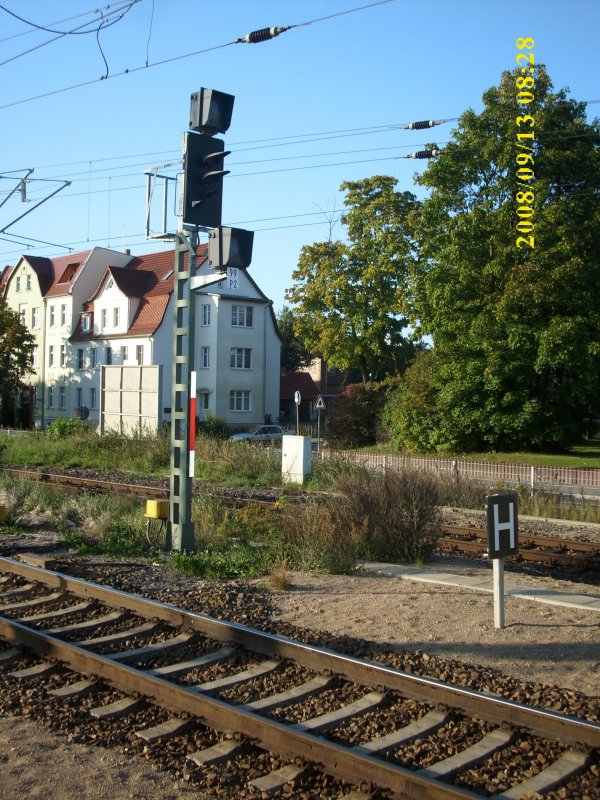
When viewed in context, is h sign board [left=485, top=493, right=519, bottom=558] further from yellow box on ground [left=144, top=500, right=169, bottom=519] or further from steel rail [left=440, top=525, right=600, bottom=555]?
steel rail [left=440, top=525, right=600, bottom=555]

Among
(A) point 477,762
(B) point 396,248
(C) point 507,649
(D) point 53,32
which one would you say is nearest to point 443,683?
(A) point 477,762

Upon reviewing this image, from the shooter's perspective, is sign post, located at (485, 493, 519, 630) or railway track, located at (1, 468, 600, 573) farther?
railway track, located at (1, 468, 600, 573)

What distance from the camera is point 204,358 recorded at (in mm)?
55625

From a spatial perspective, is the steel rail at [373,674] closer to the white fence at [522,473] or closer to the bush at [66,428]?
the white fence at [522,473]

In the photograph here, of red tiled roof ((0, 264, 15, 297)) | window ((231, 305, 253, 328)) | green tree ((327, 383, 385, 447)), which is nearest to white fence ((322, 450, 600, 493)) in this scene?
green tree ((327, 383, 385, 447))

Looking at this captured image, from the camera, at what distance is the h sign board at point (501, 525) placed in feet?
25.6

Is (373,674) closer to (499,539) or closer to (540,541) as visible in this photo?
(499,539)

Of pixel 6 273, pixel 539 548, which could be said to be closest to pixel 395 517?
pixel 539 548

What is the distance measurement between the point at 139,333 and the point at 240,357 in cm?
688

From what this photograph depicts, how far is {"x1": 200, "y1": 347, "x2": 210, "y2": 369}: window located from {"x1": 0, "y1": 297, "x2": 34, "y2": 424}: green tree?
13102 mm

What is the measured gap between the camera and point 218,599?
885 centimetres

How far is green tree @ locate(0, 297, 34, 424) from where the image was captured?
58062mm

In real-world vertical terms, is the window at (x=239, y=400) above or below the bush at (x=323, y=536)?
above

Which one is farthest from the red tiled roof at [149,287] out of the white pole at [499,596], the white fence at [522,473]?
the white pole at [499,596]
